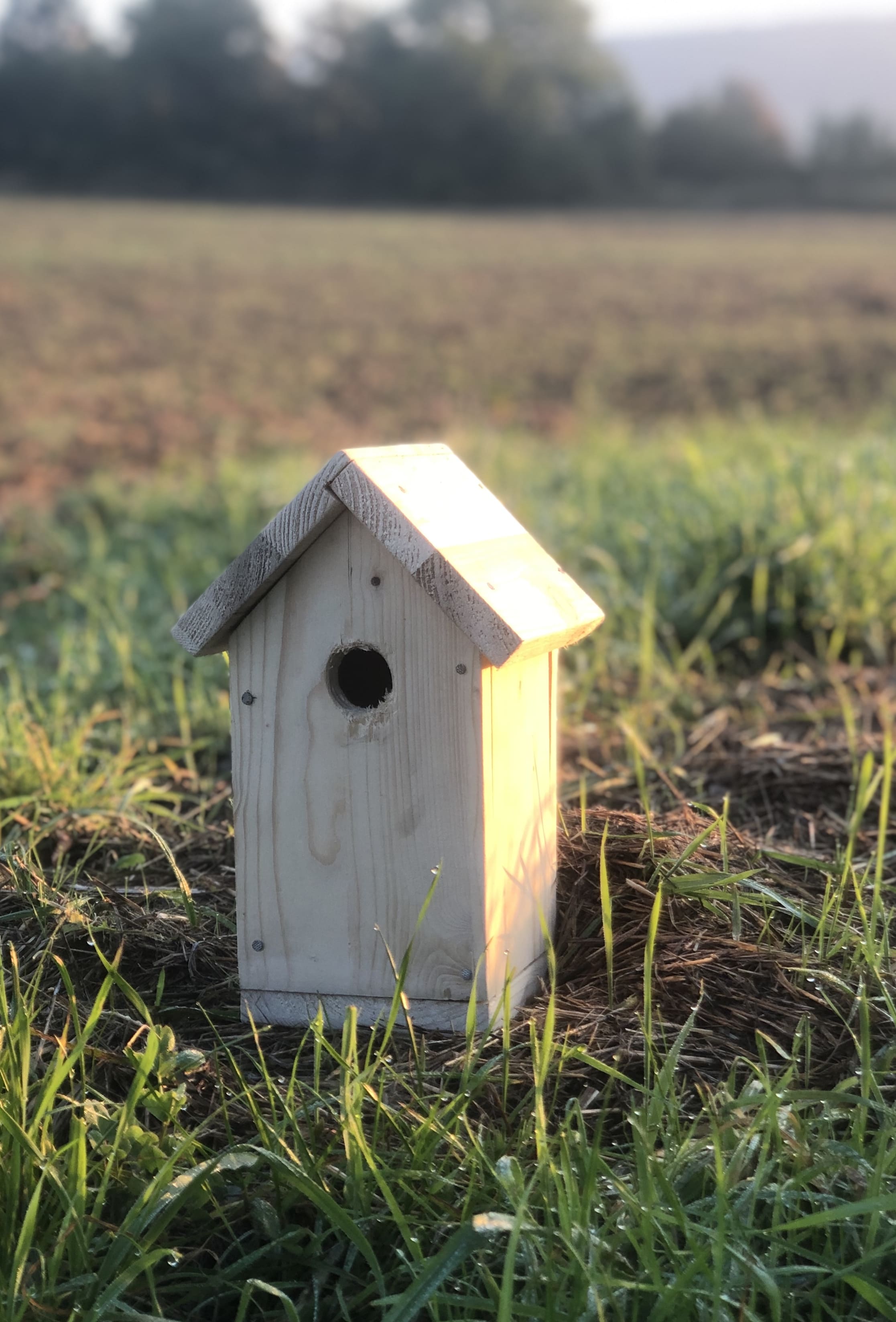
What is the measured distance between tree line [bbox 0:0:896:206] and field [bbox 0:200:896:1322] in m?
36.9

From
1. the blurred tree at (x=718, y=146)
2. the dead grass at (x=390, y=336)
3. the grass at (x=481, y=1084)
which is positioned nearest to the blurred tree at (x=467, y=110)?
the blurred tree at (x=718, y=146)

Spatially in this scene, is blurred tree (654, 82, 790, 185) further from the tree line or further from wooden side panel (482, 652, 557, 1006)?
wooden side panel (482, 652, 557, 1006)

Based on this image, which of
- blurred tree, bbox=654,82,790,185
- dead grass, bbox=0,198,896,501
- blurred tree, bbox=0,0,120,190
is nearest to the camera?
dead grass, bbox=0,198,896,501

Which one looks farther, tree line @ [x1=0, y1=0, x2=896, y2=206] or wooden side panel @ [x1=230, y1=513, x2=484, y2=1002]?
tree line @ [x1=0, y1=0, x2=896, y2=206]

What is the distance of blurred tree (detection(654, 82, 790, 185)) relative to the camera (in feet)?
165

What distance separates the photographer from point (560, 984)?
6.78 feet

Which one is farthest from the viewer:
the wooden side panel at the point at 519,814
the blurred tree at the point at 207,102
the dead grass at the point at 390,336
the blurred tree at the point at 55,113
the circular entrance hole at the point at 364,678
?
the blurred tree at the point at 207,102

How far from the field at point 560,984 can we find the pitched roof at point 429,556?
16.8 inches

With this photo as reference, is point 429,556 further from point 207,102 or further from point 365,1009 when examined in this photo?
point 207,102

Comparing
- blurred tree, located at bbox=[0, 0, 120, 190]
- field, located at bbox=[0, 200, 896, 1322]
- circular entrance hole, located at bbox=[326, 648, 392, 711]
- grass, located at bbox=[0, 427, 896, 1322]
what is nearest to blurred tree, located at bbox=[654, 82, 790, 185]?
blurred tree, located at bbox=[0, 0, 120, 190]

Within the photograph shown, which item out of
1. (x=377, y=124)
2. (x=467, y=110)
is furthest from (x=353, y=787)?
(x=467, y=110)

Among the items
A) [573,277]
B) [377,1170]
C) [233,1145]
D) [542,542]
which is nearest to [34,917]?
[233,1145]

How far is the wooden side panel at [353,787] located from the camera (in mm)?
1884

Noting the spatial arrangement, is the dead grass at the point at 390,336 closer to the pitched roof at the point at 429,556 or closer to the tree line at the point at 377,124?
the pitched roof at the point at 429,556
